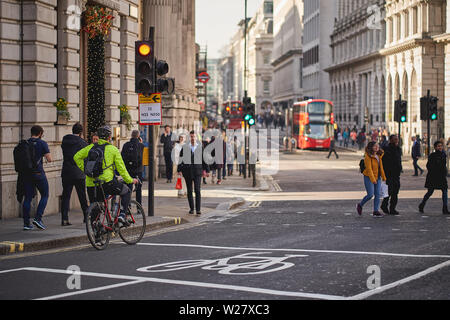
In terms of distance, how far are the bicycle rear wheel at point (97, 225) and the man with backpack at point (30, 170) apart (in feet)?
7.26

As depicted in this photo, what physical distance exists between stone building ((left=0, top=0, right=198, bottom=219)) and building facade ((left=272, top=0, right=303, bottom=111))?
329 feet

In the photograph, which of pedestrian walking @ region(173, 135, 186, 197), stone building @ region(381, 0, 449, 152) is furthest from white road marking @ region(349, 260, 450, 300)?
stone building @ region(381, 0, 449, 152)

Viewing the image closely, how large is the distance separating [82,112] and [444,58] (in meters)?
40.7

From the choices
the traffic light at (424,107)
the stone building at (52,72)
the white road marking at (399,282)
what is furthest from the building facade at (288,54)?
the white road marking at (399,282)

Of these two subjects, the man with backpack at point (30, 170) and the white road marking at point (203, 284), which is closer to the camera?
the white road marking at point (203, 284)

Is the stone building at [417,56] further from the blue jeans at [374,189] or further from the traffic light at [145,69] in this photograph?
the traffic light at [145,69]

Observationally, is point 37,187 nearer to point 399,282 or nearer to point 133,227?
point 133,227

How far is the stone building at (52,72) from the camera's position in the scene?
15930mm

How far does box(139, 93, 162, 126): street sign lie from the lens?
54.7ft

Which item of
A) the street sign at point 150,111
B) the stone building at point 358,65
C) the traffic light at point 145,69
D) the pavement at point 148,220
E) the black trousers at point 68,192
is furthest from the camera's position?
the stone building at point 358,65

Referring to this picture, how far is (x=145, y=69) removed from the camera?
16078 mm

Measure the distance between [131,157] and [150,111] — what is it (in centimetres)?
114

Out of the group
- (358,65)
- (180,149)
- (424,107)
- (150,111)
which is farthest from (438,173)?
(358,65)

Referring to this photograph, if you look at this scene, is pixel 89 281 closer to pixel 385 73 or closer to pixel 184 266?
pixel 184 266
